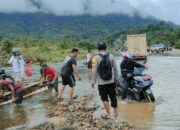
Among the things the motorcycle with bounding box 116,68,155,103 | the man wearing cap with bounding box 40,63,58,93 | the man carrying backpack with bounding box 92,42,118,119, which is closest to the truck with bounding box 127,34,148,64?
the man wearing cap with bounding box 40,63,58,93

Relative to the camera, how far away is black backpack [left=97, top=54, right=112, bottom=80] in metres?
9.98

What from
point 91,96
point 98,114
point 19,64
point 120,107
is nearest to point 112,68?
point 98,114

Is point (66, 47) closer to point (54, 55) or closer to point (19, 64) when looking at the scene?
point (54, 55)

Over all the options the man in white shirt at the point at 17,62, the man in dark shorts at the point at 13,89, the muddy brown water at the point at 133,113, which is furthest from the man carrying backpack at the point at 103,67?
the man in white shirt at the point at 17,62

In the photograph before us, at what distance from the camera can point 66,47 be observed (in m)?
86.4

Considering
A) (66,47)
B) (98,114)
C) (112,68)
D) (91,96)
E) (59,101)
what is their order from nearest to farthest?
(112,68), (98,114), (59,101), (91,96), (66,47)

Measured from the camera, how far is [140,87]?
13.1 meters

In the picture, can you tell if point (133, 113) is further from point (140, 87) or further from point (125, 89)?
point (125, 89)

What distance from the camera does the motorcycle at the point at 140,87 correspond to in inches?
516

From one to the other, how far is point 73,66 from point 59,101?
6.30 feet

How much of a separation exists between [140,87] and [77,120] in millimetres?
3153

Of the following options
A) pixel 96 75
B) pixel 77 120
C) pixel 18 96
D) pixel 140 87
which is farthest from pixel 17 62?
pixel 96 75

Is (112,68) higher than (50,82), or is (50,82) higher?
(112,68)

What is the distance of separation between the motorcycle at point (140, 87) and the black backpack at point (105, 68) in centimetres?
319
